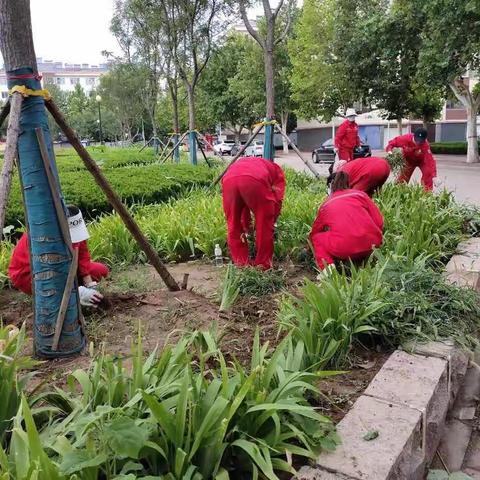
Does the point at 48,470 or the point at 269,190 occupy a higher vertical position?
the point at 269,190

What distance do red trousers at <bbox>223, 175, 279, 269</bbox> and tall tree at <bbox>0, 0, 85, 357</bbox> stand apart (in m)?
1.75

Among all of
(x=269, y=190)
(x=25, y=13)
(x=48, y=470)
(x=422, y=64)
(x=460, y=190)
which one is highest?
(x=422, y=64)

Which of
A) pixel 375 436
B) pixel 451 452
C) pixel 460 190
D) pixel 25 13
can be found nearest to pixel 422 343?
pixel 451 452

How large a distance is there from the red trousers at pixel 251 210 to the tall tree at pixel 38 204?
5.74ft

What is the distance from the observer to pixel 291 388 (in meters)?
2.15

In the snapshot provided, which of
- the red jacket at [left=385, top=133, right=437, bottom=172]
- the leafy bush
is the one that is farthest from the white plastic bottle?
the red jacket at [left=385, top=133, right=437, bottom=172]

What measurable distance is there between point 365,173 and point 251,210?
2244 mm

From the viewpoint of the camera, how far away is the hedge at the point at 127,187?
7047 millimetres

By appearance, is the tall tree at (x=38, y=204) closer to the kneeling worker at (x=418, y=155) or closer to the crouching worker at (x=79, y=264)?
the crouching worker at (x=79, y=264)

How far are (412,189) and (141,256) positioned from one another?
369 cm

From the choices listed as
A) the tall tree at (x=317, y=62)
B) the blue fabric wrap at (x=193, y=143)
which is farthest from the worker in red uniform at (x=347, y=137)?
the tall tree at (x=317, y=62)

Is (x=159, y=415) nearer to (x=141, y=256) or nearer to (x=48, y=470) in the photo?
(x=48, y=470)

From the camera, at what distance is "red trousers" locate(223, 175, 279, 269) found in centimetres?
438

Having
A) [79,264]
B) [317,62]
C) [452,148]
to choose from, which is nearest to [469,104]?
[452,148]
